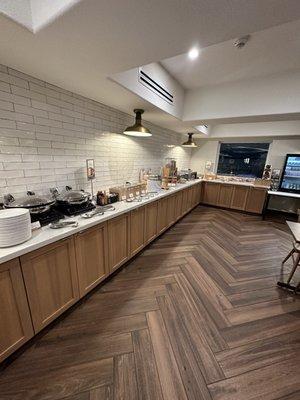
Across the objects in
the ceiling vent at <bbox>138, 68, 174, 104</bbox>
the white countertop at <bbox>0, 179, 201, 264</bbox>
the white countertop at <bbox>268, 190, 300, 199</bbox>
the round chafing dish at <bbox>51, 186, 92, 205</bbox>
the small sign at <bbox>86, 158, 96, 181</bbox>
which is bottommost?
the white countertop at <bbox>268, 190, 300, 199</bbox>

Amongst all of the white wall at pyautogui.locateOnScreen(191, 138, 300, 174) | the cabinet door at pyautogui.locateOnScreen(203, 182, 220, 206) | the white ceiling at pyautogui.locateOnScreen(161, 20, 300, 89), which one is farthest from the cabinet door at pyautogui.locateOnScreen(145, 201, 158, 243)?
the white wall at pyautogui.locateOnScreen(191, 138, 300, 174)

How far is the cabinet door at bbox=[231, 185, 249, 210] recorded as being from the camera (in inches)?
183

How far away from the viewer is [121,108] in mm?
2467

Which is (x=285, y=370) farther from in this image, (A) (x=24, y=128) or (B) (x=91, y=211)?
(A) (x=24, y=128)

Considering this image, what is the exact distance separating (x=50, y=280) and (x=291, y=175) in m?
5.42

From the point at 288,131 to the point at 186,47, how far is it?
4.20 metres

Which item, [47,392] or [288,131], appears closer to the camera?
[47,392]

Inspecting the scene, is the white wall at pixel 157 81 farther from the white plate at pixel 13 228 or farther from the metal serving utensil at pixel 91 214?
the white plate at pixel 13 228

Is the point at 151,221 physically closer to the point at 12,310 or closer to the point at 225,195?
the point at 12,310

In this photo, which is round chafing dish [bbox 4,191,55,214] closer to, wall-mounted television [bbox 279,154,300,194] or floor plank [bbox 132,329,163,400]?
floor plank [bbox 132,329,163,400]

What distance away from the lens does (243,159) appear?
202 inches

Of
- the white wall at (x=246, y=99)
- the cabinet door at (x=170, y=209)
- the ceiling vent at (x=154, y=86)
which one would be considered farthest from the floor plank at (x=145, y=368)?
the white wall at (x=246, y=99)

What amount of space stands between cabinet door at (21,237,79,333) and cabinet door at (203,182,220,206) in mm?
4487

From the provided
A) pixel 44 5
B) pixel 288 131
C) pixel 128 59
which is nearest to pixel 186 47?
pixel 128 59
